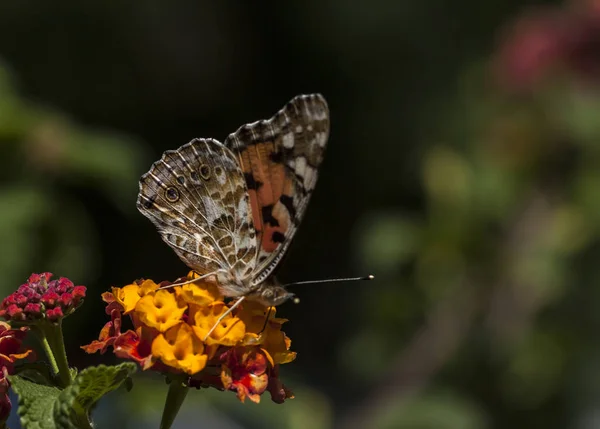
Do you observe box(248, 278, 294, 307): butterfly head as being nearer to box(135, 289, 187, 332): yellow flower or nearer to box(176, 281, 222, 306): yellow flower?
box(176, 281, 222, 306): yellow flower

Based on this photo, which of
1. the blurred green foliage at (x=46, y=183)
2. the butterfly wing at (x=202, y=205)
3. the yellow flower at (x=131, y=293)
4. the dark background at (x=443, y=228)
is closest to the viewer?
the yellow flower at (x=131, y=293)

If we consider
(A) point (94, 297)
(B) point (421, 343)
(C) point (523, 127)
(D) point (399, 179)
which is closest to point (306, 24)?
(D) point (399, 179)

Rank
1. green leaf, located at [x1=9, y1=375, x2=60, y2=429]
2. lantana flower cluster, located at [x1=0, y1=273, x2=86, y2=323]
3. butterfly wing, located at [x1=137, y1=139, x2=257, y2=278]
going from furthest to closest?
butterfly wing, located at [x1=137, y1=139, x2=257, y2=278]
lantana flower cluster, located at [x1=0, y1=273, x2=86, y2=323]
green leaf, located at [x1=9, y1=375, x2=60, y2=429]

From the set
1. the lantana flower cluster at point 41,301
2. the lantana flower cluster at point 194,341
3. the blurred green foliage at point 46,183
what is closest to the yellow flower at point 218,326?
the lantana flower cluster at point 194,341

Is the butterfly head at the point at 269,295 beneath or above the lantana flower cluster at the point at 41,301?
beneath

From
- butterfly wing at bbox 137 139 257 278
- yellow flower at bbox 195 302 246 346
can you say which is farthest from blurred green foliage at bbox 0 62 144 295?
yellow flower at bbox 195 302 246 346

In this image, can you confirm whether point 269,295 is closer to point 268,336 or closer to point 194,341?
point 268,336

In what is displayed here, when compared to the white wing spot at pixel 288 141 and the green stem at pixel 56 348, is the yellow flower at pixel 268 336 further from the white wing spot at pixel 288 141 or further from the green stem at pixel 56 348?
the white wing spot at pixel 288 141
